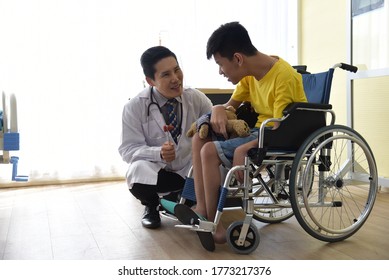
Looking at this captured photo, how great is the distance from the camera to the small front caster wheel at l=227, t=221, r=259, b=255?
154 cm

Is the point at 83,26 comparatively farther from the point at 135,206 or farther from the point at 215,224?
the point at 215,224

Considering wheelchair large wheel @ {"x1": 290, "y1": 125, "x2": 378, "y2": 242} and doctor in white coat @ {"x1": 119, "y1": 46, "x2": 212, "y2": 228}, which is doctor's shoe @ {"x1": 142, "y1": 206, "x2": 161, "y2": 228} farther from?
wheelchair large wheel @ {"x1": 290, "y1": 125, "x2": 378, "y2": 242}

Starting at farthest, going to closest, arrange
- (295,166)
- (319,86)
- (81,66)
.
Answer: (81,66) < (319,86) < (295,166)

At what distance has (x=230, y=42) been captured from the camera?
1.63 meters

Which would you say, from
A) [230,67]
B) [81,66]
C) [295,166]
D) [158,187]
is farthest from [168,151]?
[81,66]

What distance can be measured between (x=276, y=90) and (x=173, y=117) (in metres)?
0.61

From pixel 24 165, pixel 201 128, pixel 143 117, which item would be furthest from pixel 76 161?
pixel 201 128

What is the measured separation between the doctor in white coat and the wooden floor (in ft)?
0.58

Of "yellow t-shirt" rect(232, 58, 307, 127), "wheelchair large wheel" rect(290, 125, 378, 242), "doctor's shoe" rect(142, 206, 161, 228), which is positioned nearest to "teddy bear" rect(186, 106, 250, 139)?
"yellow t-shirt" rect(232, 58, 307, 127)

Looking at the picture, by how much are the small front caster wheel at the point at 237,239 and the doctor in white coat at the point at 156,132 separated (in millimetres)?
478

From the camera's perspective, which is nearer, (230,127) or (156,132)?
(230,127)

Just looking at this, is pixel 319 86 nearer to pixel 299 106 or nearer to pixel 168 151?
pixel 299 106

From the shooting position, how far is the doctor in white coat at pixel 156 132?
76.8 inches

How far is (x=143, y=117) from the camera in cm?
205
